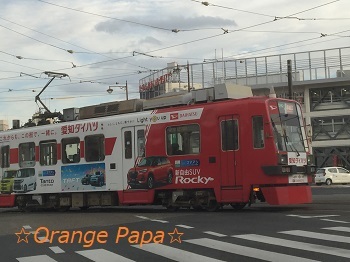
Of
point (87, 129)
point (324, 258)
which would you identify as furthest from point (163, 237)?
point (87, 129)

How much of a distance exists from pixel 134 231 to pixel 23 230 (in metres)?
3.35

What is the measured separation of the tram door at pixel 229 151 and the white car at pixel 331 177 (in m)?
27.6

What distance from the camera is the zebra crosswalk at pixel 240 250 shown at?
24.2 ft

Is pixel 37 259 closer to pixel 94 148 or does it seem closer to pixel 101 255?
pixel 101 255

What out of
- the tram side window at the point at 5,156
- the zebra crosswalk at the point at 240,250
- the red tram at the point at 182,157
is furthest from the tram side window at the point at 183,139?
the tram side window at the point at 5,156

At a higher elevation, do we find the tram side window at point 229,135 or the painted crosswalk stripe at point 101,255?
the tram side window at point 229,135

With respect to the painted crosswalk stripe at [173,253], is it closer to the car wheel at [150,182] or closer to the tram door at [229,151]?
the tram door at [229,151]

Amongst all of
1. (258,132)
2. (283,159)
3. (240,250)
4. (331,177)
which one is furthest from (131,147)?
(331,177)

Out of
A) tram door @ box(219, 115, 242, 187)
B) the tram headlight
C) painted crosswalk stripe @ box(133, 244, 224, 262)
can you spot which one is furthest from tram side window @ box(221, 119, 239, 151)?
painted crosswalk stripe @ box(133, 244, 224, 262)

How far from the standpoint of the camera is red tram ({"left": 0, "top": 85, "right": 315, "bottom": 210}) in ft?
43.1

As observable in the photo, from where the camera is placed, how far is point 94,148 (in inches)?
639

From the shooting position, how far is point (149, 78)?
2176 inches

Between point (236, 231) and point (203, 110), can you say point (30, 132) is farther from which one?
point (236, 231)

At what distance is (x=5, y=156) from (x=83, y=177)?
4773 millimetres
